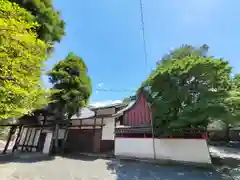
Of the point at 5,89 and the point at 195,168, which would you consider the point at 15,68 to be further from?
the point at 195,168

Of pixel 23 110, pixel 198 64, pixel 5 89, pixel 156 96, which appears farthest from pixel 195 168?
pixel 5 89

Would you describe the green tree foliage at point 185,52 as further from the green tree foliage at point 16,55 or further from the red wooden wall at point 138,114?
the green tree foliage at point 16,55

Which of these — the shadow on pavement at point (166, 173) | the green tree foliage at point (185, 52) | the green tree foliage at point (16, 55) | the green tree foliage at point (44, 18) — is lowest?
the shadow on pavement at point (166, 173)

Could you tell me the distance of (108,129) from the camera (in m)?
13.3

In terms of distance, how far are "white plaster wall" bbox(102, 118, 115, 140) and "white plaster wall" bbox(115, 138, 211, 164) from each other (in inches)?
52.2

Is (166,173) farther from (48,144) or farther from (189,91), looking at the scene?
(48,144)

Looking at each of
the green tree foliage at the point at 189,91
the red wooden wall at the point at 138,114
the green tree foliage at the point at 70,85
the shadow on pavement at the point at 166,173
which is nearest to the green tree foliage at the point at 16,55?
the shadow on pavement at the point at 166,173

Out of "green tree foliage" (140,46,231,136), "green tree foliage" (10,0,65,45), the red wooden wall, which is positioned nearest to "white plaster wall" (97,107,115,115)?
the red wooden wall

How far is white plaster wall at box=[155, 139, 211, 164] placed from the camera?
8.34 meters

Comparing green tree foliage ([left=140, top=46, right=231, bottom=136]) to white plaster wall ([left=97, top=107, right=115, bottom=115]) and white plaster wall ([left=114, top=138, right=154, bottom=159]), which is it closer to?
white plaster wall ([left=114, top=138, right=154, bottom=159])

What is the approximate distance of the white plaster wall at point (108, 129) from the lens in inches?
515

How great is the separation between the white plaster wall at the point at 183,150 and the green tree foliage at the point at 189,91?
87 centimetres

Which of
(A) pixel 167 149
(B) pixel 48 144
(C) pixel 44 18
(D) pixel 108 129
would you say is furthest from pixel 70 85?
(A) pixel 167 149

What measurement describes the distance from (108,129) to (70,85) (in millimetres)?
4631
